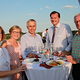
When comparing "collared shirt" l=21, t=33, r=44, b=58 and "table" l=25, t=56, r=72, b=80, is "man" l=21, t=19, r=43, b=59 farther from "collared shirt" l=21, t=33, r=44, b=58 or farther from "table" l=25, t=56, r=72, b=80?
"table" l=25, t=56, r=72, b=80

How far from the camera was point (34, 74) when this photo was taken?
3.07 meters

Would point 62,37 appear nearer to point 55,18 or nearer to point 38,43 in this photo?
point 55,18

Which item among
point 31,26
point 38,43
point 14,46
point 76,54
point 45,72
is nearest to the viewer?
point 45,72

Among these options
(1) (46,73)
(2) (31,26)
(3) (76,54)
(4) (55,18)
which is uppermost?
(4) (55,18)

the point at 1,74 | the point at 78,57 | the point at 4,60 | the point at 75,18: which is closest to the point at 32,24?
the point at 75,18

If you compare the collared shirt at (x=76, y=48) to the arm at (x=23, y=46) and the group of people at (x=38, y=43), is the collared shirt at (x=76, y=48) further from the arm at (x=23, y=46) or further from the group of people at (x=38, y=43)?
the arm at (x=23, y=46)

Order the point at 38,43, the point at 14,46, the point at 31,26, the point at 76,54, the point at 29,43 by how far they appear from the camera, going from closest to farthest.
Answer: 1. the point at 76,54
2. the point at 14,46
3. the point at 31,26
4. the point at 29,43
5. the point at 38,43

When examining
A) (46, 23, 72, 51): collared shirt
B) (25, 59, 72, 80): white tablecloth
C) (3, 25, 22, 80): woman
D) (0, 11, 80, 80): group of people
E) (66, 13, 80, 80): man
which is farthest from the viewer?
(46, 23, 72, 51): collared shirt

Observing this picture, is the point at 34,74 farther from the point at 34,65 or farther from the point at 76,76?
the point at 76,76

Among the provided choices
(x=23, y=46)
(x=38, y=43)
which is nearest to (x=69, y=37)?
(x=38, y=43)

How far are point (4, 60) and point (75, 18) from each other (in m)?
1.74

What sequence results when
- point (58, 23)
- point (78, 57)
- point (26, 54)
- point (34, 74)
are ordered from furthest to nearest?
point (58, 23) < point (26, 54) < point (78, 57) < point (34, 74)

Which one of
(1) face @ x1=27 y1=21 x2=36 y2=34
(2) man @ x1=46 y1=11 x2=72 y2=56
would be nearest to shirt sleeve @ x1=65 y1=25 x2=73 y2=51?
(2) man @ x1=46 y1=11 x2=72 y2=56

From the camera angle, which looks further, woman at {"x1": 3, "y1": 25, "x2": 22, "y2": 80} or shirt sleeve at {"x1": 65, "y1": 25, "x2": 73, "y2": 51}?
shirt sleeve at {"x1": 65, "y1": 25, "x2": 73, "y2": 51}
